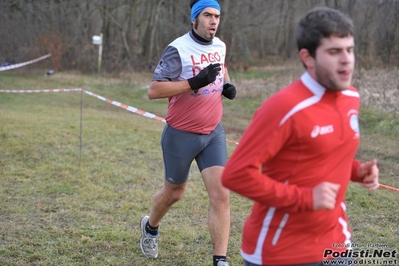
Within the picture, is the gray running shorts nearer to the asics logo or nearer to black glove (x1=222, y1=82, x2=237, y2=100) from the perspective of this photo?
black glove (x1=222, y1=82, x2=237, y2=100)

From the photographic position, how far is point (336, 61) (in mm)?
2172

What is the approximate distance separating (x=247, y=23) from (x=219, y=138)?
97.3ft

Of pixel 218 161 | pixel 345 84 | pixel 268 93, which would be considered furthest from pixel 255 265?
pixel 268 93

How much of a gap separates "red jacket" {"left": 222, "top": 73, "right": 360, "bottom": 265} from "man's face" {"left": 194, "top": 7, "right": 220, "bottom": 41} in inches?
82.5

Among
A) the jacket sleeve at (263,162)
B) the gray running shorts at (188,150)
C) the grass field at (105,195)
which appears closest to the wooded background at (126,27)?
the grass field at (105,195)

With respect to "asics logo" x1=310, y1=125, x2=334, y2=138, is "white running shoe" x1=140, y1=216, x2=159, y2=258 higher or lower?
lower

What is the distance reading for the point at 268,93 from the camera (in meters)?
17.1

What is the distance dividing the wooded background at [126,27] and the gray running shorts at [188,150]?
20297mm

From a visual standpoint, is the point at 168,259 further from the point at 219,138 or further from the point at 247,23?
the point at 247,23

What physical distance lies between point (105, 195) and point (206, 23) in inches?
130

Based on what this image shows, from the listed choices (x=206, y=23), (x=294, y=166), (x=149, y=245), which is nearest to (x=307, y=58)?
(x=294, y=166)

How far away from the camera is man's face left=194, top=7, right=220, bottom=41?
432 cm

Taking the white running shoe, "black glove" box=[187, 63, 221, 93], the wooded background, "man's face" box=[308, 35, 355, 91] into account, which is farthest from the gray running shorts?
the wooded background

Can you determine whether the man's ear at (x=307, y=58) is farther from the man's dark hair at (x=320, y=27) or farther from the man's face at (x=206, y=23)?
the man's face at (x=206, y=23)
